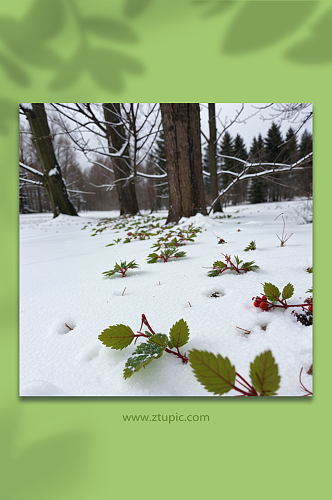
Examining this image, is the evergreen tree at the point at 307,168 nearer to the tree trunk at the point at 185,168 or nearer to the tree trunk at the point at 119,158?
the tree trunk at the point at 119,158

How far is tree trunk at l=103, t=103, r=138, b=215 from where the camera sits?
1.47m

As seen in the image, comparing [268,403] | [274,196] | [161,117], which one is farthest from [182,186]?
A: [268,403]

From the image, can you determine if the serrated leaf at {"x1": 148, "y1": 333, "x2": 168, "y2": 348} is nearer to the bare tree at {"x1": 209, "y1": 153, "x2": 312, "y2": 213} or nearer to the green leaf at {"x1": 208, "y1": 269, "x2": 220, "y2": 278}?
the green leaf at {"x1": 208, "y1": 269, "x2": 220, "y2": 278}

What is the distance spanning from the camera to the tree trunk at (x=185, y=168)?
2.15 metres

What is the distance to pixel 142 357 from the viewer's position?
45cm

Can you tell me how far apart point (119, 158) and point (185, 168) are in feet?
2.02

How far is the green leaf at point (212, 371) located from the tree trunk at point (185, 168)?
1.82 metres

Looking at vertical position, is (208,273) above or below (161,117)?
below
